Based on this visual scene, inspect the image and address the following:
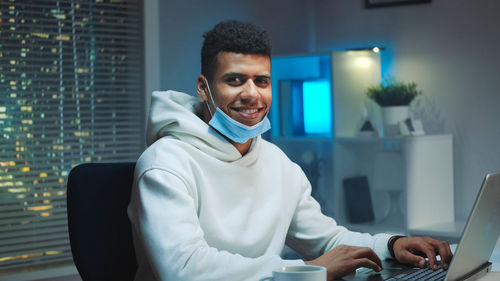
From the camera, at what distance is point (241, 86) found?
5.39 feet

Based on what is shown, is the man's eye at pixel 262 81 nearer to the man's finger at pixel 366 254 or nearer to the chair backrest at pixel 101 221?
the chair backrest at pixel 101 221

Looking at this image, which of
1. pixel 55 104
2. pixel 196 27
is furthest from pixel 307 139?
pixel 55 104

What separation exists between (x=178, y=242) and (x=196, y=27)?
2625 mm

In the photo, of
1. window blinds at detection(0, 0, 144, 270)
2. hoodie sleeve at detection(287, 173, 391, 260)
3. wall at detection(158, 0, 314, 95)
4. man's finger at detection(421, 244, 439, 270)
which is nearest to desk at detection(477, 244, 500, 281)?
man's finger at detection(421, 244, 439, 270)

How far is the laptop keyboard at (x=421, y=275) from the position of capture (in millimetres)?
1384

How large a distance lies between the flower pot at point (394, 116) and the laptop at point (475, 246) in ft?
6.87

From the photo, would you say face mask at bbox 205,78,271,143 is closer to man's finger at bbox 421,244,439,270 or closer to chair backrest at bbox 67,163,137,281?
chair backrest at bbox 67,163,137,281

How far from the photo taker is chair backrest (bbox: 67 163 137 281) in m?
1.58

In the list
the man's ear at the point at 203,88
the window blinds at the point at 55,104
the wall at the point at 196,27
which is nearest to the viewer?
the man's ear at the point at 203,88

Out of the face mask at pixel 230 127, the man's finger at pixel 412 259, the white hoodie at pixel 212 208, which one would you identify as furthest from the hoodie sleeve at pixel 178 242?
the man's finger at pixel 412 259

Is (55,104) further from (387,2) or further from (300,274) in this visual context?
(300,274)

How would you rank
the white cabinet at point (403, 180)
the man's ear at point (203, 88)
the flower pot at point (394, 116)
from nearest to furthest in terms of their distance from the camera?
the man's ear at point (203, 88)
the white cabinet at point (403, 180)
the flower pot at point (394, 116)

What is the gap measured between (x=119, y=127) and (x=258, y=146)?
1881 millimetres

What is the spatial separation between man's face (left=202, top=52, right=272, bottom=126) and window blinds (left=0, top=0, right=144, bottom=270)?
1.79 metres
